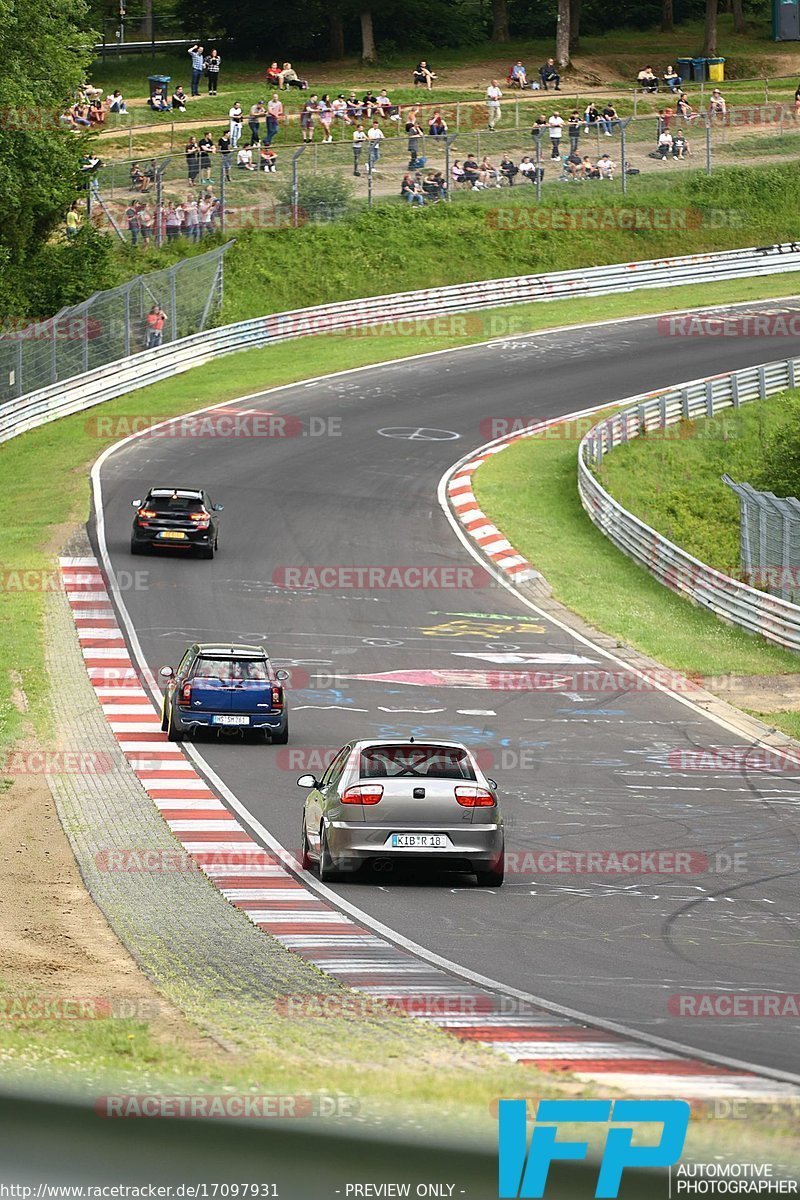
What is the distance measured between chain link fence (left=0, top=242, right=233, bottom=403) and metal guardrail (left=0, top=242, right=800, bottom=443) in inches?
16.0

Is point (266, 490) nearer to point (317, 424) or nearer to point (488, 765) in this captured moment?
point (317, 424)

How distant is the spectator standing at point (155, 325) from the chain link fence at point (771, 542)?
25.1m

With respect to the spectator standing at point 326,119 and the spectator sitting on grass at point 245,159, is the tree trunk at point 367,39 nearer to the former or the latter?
the spectator standing at point 326,119

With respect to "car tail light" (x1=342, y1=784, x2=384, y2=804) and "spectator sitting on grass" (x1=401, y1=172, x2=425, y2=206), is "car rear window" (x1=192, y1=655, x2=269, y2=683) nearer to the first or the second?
"car tail light" (x1=342, y1=784, x2=384, y2=804)

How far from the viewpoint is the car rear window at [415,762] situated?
14.7 m

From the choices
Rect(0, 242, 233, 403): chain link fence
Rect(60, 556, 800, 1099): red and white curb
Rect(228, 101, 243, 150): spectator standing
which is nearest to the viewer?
Rect(60, 556, 800, 1099): red and white curb

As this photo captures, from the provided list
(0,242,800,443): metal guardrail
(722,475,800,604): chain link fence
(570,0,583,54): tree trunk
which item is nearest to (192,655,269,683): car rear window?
(722,475,800,604): chain link fence

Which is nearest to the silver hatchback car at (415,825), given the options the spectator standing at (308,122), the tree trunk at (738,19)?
the spectator standing at (308,122)

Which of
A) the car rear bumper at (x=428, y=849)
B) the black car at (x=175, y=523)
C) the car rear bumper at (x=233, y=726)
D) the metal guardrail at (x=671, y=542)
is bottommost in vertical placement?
the metal guardrail at (x=671, y=542)

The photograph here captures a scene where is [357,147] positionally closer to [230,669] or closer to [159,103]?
[159,103]

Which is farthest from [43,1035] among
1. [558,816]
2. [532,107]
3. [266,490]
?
[532,107]

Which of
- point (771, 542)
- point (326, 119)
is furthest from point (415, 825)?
point (326, 119)

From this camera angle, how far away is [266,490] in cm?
4072

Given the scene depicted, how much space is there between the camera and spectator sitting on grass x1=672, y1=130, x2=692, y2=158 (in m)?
69.7
